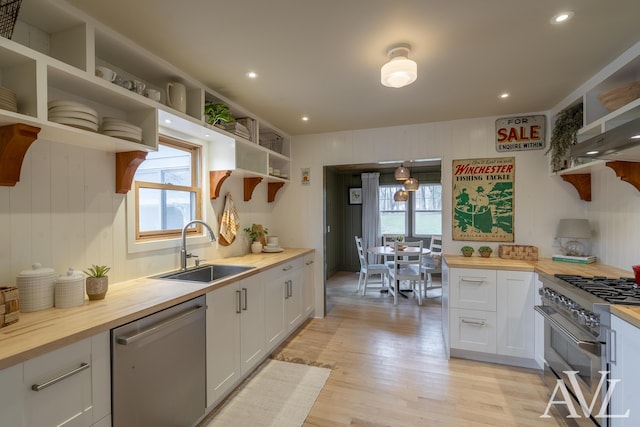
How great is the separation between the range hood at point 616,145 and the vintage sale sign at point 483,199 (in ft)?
4.09

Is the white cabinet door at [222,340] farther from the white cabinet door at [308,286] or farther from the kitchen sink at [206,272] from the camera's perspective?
the white cabinet door at [308,286]

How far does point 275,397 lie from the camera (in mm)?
2125

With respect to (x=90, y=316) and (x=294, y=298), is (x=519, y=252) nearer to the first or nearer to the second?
(x=294, y=298)

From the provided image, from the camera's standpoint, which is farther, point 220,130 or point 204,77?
point 220,130

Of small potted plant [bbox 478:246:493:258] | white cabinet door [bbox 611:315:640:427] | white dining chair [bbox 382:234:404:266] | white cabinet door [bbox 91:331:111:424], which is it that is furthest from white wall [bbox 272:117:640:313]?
white cabinet door [bbox 91:331:111:424]

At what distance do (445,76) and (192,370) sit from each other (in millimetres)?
2654

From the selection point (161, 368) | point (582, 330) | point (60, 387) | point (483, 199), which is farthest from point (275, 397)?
point (483, 199)

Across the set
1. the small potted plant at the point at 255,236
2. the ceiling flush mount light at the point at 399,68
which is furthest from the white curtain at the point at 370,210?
the ceiling flush mount light at the point at 399,68

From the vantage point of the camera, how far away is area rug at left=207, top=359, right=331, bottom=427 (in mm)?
1890

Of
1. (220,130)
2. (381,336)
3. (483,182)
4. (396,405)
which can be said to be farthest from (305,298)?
(483,182)

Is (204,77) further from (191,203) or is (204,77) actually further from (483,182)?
(483,182)

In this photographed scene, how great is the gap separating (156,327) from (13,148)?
3.40ft

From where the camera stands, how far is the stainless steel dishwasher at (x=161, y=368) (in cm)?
133

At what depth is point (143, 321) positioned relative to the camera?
4.68ft
